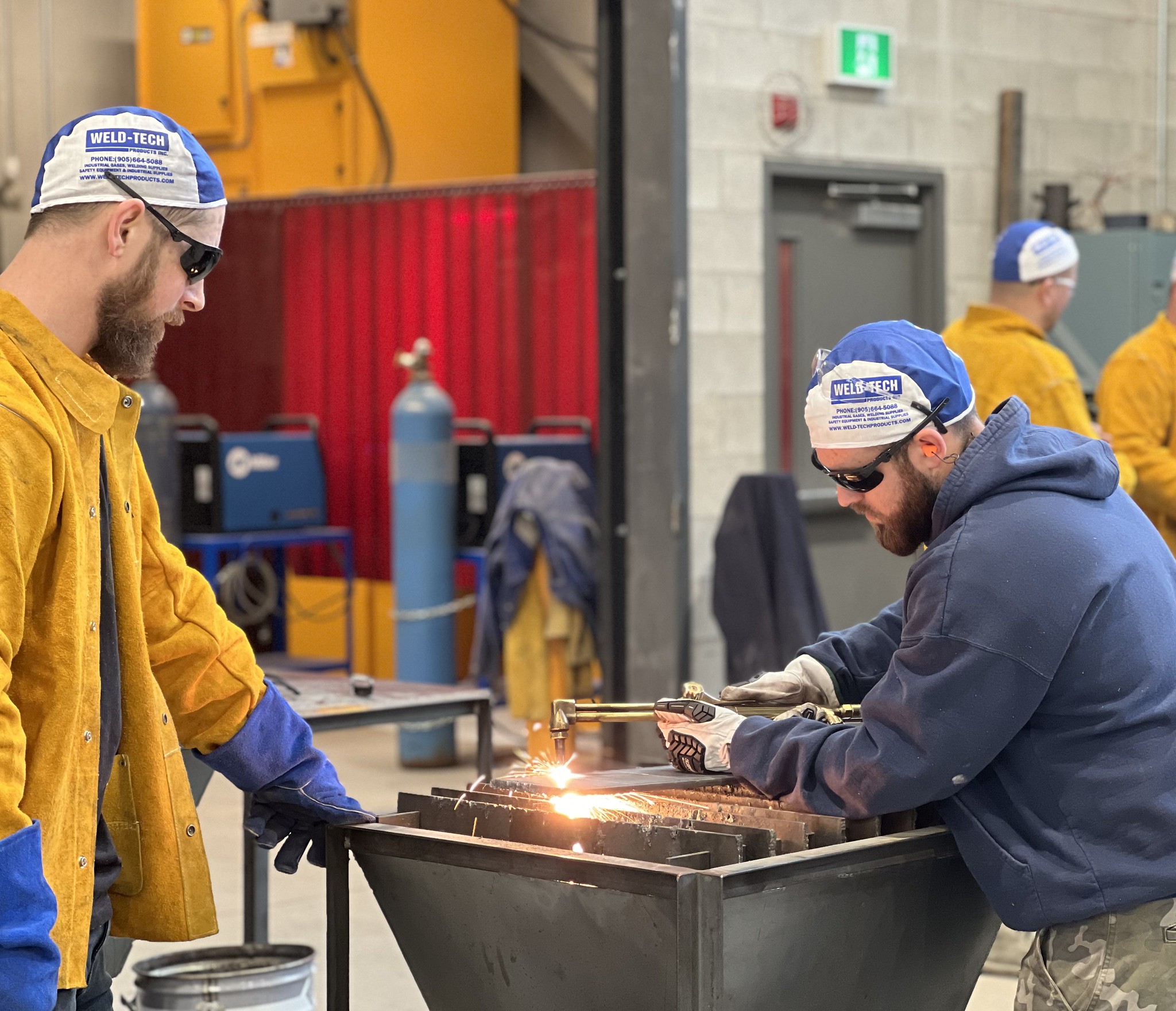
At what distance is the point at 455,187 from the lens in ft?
29.8

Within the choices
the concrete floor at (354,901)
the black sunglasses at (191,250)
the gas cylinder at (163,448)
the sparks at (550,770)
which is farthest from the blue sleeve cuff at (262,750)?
the gas cylinder at (163,448)

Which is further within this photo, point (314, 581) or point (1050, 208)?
point (314, 581)

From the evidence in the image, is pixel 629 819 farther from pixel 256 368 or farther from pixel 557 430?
pixel 256 368

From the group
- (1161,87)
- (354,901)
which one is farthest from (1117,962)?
(1161,87)

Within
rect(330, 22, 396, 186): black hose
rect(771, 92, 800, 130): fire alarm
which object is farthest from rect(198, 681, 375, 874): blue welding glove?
rect(330, 22, 396, 186): black hose

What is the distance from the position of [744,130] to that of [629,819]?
463 centimetres

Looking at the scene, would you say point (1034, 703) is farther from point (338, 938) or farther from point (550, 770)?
point (338, 938)

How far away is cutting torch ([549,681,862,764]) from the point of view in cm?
271

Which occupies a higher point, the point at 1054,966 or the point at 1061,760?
the point at 1061,760

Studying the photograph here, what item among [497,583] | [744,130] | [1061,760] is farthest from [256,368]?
[1061,760]

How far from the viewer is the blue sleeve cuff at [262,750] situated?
8.52 ft

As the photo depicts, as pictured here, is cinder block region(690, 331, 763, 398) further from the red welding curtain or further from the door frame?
the red welding curtain

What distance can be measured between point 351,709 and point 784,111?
394cm

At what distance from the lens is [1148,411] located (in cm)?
555
